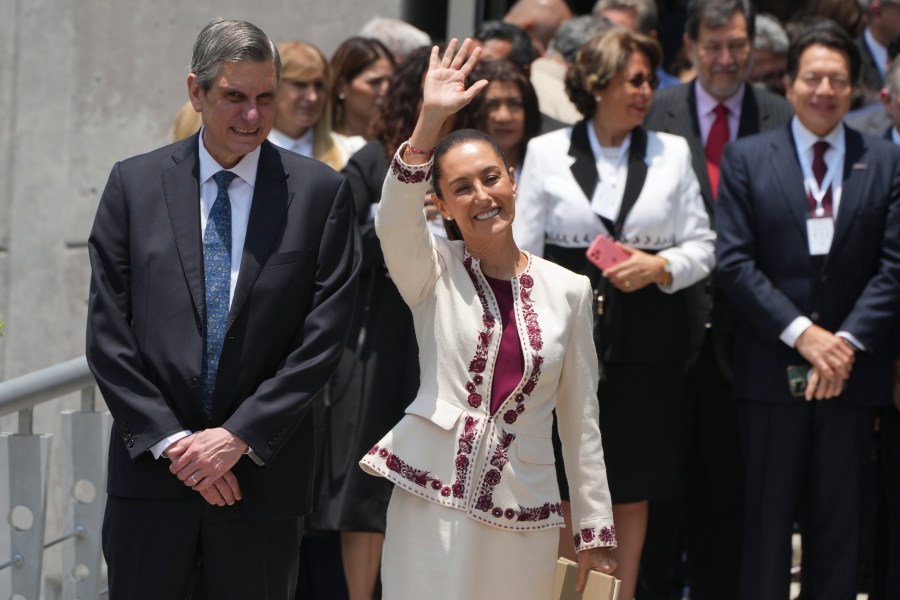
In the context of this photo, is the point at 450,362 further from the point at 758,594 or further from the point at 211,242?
the point at 758,594

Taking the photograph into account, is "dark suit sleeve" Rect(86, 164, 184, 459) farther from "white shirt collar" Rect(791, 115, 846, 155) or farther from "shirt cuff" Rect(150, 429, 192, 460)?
"white shirt collar" Rect(791, 115, 846, 155)

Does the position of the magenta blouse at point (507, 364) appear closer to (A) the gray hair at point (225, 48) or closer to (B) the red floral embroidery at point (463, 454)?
(B) the red floral embroidery at point (463, 454)

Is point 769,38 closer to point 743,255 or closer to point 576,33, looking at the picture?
point 576,33

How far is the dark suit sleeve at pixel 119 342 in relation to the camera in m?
3.63

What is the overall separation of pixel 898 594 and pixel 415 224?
2.60m

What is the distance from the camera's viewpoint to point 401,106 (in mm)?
5336

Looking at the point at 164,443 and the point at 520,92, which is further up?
the point at 520,92

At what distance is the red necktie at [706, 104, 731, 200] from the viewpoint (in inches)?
226

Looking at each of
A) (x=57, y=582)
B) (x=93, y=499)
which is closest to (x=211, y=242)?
(x=93, y=499)

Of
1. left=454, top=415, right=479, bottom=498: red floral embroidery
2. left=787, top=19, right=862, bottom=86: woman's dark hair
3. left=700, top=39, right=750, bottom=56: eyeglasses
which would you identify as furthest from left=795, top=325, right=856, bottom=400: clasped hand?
left=454, top=415, right=479, bottom=498: red floral embroidery

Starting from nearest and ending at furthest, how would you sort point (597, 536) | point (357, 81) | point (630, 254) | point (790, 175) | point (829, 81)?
point (597, 536) → point (630, 254) → point (790, 175) → point (829, 81) → point (357, 81)

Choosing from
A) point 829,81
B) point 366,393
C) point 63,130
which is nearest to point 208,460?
point 366,393

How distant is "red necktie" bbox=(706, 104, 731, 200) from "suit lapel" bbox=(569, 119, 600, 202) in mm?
640

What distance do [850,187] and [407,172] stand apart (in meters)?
2.16
